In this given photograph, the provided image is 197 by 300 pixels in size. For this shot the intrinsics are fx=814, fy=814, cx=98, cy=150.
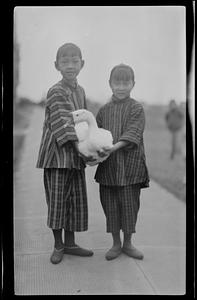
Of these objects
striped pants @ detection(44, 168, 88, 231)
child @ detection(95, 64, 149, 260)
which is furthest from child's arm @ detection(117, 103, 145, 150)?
striped pants @ detection(44, 168, 88, 231)

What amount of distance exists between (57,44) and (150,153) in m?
0.58

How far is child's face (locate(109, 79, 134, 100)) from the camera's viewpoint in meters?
3.29

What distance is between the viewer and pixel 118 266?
10.9ft

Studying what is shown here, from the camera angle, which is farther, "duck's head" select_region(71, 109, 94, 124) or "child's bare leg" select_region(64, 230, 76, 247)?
"child's bare leg" select_region(64, 230, 76, 247)

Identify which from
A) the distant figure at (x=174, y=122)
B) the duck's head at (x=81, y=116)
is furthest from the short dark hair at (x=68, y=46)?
the distant figure at (x=174, y=122)

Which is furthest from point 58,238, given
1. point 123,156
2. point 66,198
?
point 123,156

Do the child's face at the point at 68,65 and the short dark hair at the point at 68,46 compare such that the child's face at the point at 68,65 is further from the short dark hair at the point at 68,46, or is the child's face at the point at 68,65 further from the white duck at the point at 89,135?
the white duck at the point at 89,135

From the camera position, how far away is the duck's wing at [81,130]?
128 inches

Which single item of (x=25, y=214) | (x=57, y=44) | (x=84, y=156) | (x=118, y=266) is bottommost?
(x=118, y=266)

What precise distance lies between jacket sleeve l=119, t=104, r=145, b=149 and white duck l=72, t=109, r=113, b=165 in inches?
2.8

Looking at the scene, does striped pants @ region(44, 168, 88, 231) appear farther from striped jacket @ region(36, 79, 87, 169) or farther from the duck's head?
the duck's head

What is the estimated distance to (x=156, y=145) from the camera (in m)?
3.35
